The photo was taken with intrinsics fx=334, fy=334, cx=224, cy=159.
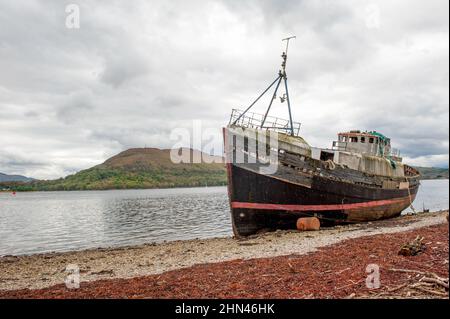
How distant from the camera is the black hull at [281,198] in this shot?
2100 centimetres

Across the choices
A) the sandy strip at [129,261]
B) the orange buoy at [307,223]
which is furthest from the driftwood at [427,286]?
the orange buoy at [307,223]

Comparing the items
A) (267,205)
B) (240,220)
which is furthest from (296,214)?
(240,220)

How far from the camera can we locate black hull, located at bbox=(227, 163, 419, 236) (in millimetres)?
21000

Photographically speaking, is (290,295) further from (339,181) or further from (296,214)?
(339,181)

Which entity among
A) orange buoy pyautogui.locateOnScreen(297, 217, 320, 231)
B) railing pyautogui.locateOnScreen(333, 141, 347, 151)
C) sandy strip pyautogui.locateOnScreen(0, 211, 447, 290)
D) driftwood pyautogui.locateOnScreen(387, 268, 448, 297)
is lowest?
sandy strip pyautogui.locateOnScreen(0, 211, 447, 290)

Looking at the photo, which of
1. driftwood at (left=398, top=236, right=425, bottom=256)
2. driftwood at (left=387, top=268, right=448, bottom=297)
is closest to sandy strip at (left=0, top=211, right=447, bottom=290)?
driftwood at (left=398, top=236, right=425, bottom=256)

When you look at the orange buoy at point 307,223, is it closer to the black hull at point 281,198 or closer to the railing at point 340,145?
the black hull at point 281,198

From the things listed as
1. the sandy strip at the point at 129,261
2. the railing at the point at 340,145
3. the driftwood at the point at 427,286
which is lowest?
the sandy strip at the point at 129,261

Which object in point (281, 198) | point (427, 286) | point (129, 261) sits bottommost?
point (129, 261)

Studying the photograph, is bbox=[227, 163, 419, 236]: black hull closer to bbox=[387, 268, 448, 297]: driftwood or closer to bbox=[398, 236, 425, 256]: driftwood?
bbox=[398, 236, 425, 256]: driftwood

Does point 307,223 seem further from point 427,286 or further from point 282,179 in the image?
point 427,286

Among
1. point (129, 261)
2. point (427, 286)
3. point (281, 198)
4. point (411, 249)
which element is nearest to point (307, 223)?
point (281, 198)

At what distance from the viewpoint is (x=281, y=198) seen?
2112cm

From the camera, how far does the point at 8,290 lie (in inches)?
491
